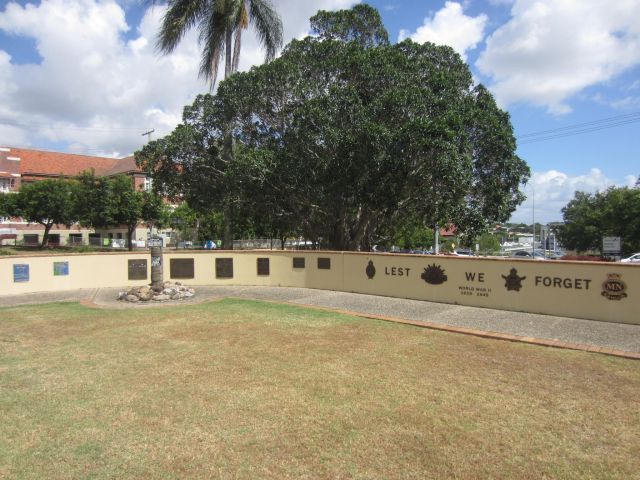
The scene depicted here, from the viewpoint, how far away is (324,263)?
617 inches

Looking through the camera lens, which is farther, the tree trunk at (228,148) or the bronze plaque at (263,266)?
the tree trunk at (228,148)

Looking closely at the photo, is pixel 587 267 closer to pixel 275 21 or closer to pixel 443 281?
pixel 443 281

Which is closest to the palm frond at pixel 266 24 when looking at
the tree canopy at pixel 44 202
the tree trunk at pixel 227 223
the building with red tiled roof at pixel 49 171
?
the tree trunk at pixel 227 223

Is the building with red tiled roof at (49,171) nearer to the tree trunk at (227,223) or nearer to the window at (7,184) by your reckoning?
the window at (7,184)

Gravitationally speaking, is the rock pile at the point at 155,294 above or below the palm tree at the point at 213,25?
below

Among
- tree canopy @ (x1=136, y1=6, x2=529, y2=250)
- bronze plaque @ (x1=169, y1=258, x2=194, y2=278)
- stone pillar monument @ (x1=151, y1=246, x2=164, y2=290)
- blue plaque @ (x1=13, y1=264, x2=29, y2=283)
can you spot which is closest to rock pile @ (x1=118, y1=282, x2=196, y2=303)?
stone pillar monument @ (x1=151, y1=246, x2=164, y2=290)

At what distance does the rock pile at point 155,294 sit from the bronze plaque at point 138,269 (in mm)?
2970

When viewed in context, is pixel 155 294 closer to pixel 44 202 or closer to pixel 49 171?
pixel 44 202

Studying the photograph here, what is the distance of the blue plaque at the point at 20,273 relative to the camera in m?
14.8

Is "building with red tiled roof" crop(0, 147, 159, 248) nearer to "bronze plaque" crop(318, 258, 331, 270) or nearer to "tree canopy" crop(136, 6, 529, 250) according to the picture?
"tree canopy" crop(136, 6, 529, 250)

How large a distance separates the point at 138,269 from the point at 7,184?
173ft

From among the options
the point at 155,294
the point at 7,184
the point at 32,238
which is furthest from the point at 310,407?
the point at 32,238

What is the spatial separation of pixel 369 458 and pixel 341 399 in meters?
1.35

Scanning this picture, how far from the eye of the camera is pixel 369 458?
3975 mm
